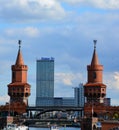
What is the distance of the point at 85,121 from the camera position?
192250mm

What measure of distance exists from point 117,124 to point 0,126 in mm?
49955

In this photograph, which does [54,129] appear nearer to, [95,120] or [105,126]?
[105,126]

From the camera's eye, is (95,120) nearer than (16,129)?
No

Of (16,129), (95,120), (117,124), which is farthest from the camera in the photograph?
(95,120)

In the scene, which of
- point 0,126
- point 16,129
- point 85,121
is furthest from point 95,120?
point 16,129

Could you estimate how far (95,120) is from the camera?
19050 cm

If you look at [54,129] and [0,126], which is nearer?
[54,129]

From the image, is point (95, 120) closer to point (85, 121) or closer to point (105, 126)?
point (85, 121)

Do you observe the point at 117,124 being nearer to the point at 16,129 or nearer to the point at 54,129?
the point at 54,129

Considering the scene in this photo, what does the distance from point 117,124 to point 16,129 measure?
22.5 metres

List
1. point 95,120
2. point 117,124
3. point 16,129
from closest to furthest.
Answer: point 16,129 < point 117,124 < point 95,120

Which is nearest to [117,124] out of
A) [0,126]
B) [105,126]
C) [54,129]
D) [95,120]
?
[105,126]

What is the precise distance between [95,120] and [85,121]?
3.02 metres

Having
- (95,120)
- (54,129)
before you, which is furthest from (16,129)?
(95,120)
